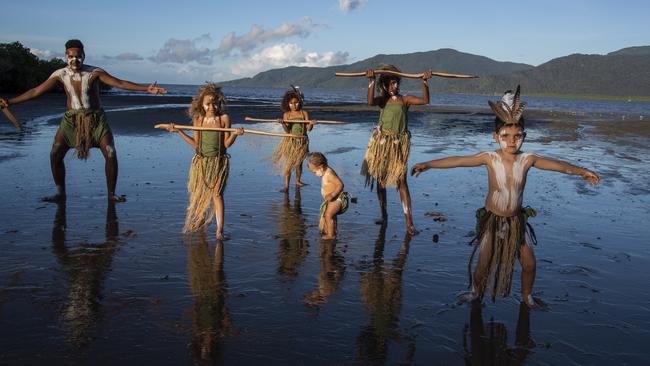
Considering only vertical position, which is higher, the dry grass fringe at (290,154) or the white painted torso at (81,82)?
the white painted torso at (81,82)

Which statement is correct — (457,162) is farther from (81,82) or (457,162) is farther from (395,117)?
(81,82)

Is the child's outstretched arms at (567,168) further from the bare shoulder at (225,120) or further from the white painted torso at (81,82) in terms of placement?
the white painted torso at (81,82)

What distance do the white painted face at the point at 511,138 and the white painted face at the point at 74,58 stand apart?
5756mm

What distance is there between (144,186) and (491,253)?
609cm

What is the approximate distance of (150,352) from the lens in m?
3.57

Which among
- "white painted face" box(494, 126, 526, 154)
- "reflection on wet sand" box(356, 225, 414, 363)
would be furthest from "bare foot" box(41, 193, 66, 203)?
"white painted face" box(494, 126, 526, 154)

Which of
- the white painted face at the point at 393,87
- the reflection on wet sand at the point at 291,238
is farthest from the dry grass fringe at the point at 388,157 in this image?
the reflection on wet sand at the point at 291,238

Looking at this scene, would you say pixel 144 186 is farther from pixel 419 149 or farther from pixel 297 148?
pixel 419 149

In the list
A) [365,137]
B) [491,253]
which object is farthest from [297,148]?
[365,137]

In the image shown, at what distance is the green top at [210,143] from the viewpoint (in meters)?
6.48

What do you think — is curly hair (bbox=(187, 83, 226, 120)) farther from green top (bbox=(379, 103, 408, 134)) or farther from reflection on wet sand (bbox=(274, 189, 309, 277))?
green top (bbox=(379, 103, 408, 134))

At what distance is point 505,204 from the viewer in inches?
178

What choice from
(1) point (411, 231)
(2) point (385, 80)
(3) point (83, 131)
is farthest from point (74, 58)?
(1) point (411, 231)

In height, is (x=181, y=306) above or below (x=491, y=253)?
below
